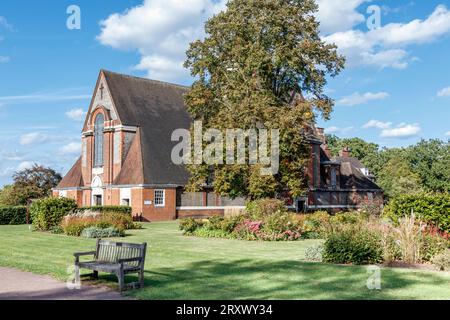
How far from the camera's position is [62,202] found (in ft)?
100

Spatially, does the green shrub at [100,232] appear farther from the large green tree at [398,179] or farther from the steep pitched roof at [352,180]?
the large green tree at [398,179]

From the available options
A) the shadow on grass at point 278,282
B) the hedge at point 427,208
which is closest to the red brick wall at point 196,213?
the hedge at point 427,208

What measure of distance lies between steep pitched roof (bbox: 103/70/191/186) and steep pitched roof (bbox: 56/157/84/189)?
31.6 feet

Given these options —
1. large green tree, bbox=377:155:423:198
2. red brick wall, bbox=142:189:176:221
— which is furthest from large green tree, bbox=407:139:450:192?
red brick wall, bbox=142:189:176:221

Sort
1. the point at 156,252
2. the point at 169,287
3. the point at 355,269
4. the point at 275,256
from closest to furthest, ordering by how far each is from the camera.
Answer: the point at 169,287 < the point at 355,269 < the point at 275,256 < the point at 156,252

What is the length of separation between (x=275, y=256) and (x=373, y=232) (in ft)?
10.9

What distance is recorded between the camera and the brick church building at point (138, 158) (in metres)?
45.9

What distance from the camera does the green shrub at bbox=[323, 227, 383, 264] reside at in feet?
48.6

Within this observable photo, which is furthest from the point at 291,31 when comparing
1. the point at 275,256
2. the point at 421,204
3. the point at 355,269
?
the point at 355,269

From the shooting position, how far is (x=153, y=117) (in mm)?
51000

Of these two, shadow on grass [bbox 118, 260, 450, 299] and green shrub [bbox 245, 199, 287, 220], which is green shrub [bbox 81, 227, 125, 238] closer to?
green shrub [bbox 245, 199, 287, 220]
